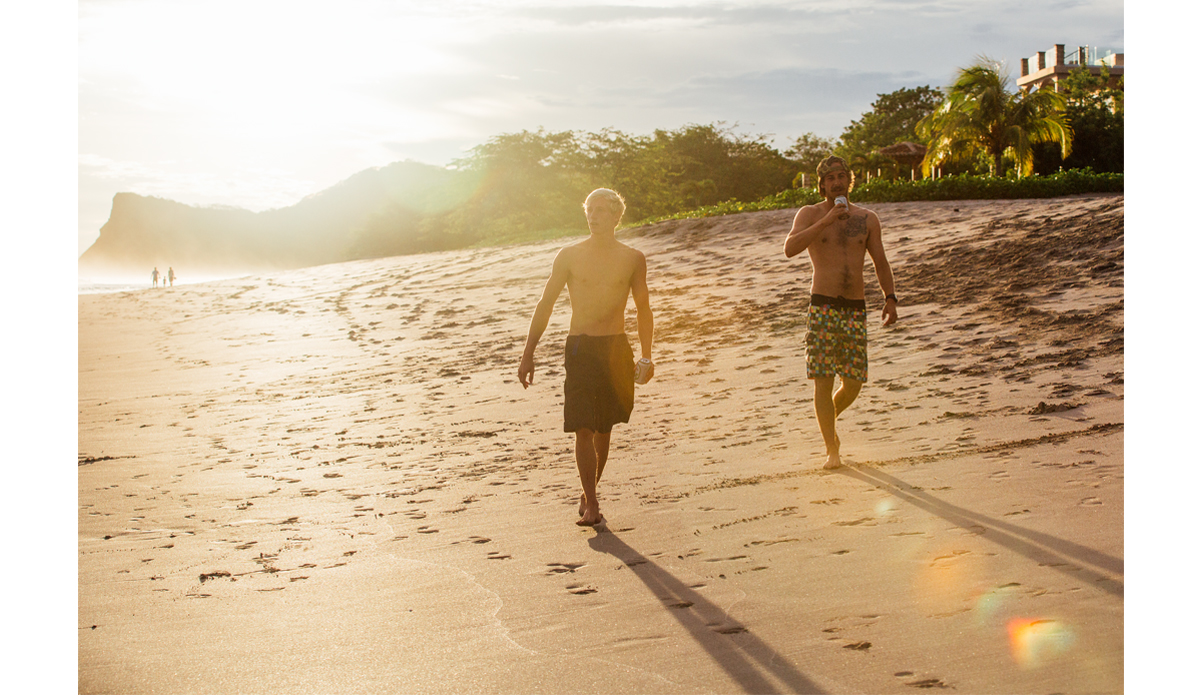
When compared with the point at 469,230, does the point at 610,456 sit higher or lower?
lower

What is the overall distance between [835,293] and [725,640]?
2337mm

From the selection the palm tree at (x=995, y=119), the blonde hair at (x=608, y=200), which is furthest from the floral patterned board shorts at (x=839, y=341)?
the palm tree at (x=995, y=119)

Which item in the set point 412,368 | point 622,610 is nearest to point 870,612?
point 622,610

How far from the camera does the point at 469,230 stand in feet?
101

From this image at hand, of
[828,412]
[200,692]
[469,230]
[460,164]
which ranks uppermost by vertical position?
[460,164]

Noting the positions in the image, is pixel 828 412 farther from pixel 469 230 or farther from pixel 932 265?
pixel 469 230

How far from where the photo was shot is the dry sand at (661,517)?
2.42m

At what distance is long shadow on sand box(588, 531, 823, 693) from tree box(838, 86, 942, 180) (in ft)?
122

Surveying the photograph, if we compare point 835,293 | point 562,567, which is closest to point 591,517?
point 562,567

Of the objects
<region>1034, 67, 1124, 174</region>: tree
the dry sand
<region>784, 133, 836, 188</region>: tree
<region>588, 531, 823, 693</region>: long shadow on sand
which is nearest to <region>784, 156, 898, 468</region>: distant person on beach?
the dry sand

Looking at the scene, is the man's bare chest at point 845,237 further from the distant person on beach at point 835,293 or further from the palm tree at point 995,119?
the palm tree at point 995,119

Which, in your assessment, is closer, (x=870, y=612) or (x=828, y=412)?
(x=870, y=612)
